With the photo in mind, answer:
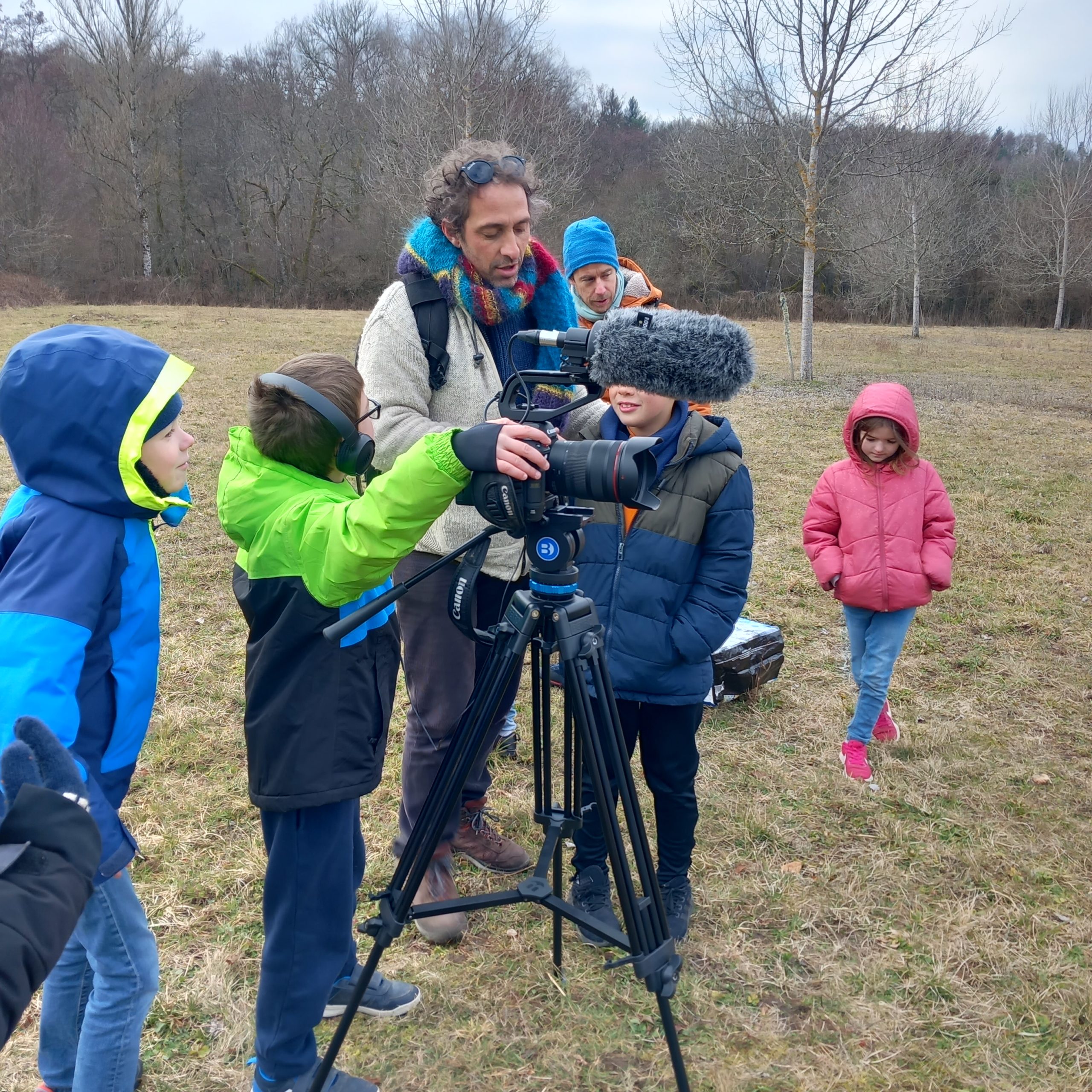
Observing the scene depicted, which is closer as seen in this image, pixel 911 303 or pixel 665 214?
pixel 911 303

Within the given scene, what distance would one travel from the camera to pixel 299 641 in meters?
1.85

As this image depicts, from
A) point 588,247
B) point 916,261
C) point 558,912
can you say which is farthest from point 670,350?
point 916,261

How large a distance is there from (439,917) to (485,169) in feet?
7.37

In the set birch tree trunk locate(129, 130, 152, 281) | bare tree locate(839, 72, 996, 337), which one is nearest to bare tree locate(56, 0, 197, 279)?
birch tree trunk locate(129, 130, 152, 281)

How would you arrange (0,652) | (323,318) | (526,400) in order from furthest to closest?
(323,318), (526,400), (0,652)

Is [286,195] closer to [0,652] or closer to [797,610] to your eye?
[797,610]

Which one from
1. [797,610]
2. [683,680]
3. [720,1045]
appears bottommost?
[720,1045]

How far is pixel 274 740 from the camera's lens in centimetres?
189

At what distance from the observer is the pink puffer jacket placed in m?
3.45

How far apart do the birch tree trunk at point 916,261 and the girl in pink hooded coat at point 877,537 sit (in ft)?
76.3

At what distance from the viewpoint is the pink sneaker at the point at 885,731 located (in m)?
3.95

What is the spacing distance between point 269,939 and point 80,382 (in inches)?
50.4

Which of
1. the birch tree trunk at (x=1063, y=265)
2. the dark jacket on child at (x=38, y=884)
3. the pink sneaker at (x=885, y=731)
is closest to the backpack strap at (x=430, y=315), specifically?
the dark jacket on child at (x=38, y=884)

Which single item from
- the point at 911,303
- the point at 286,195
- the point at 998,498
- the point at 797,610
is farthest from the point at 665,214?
the point at 797,610
